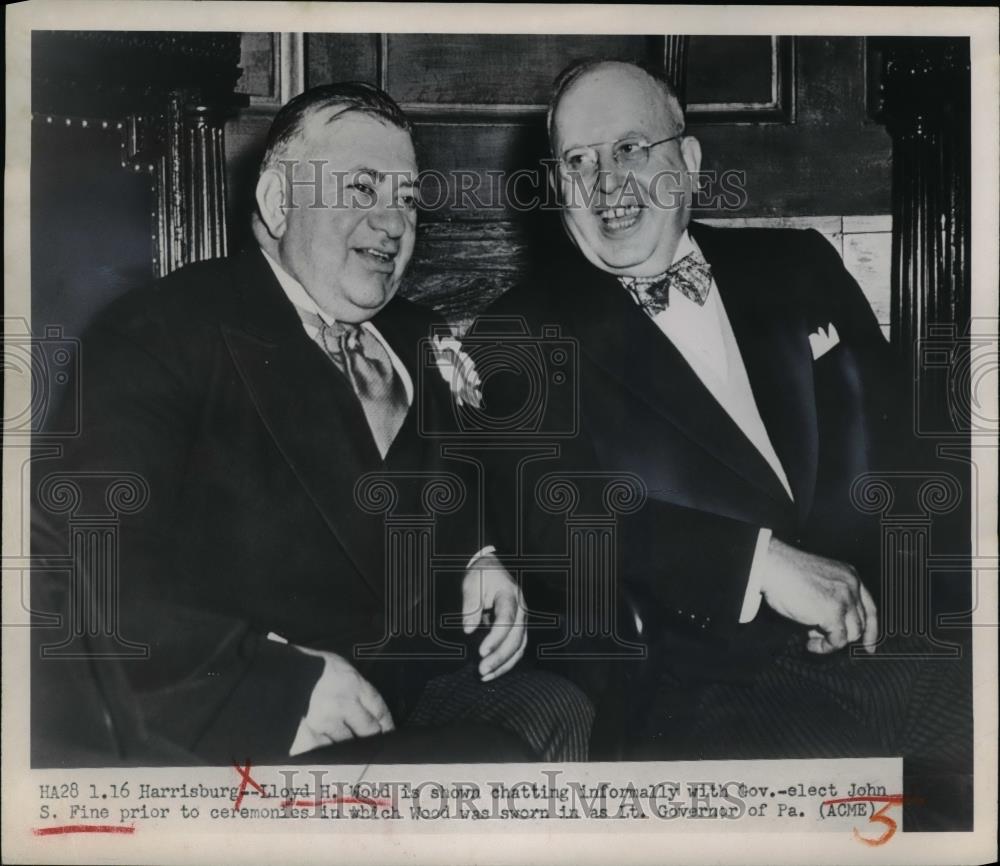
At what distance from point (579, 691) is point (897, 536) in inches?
A: 37.1

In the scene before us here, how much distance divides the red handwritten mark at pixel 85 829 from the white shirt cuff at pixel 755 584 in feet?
5.51

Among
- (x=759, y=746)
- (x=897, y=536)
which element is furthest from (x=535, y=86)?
(x=759, y=746)

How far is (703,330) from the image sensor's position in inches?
121

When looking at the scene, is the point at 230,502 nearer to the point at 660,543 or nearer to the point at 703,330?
the point at 660,543

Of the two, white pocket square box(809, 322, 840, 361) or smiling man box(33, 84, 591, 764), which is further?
white pocket square box(809, 322, 840, 361)

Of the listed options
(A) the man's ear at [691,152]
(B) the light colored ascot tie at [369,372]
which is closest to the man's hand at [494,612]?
(B) the light colored ascot tie at [369,372]

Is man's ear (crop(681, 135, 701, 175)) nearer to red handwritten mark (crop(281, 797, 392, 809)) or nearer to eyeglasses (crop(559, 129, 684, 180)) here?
eyeglasses (crop(559, 129, 684, 180))

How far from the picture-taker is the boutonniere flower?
119 inches

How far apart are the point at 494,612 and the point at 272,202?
120 cm

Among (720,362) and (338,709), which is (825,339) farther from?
(338,709)

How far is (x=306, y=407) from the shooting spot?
296 cm

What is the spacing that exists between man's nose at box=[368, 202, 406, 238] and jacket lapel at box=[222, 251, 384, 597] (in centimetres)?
30

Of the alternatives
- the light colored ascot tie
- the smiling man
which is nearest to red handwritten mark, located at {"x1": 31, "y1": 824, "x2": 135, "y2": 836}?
the smiling man

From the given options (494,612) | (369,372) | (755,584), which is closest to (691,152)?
(369,372)
